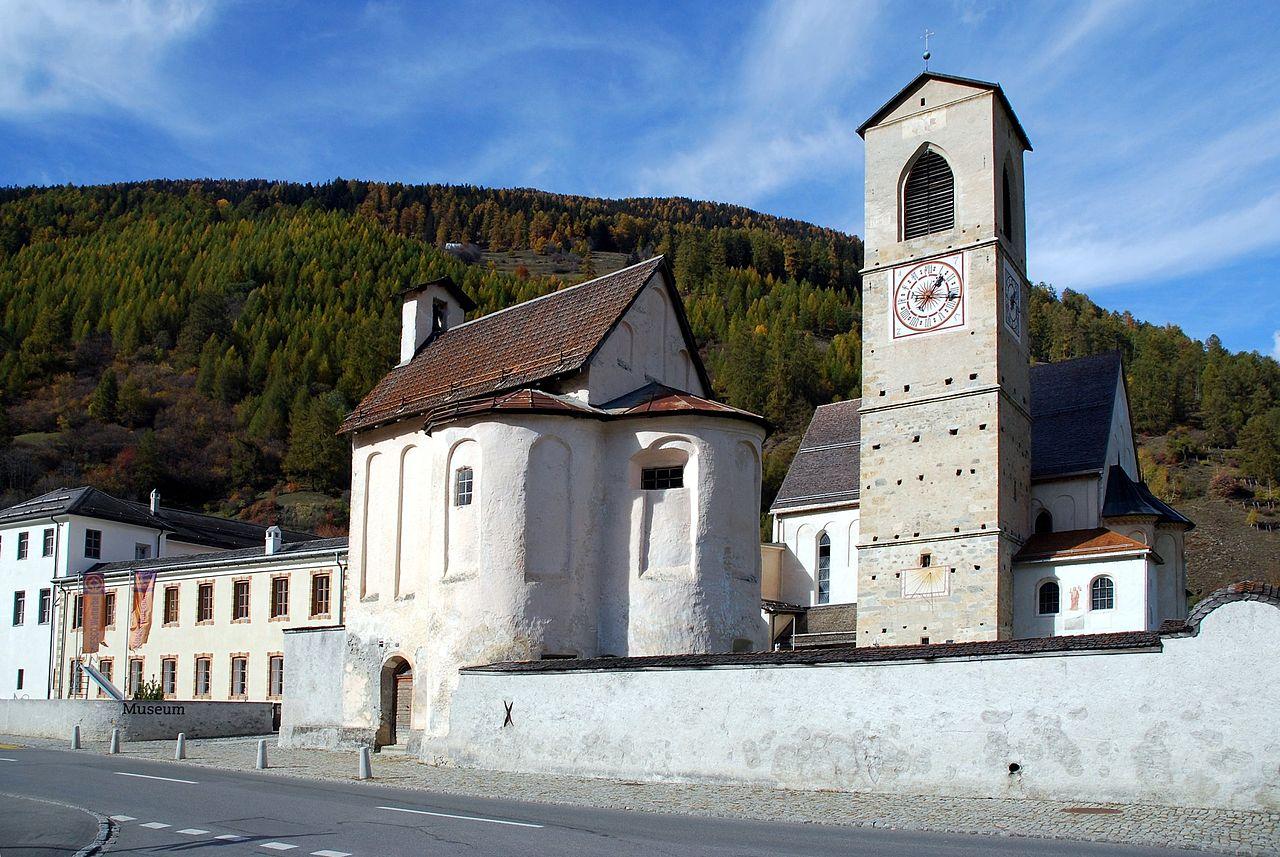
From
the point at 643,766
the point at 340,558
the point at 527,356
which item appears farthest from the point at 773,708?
the point at 340,558

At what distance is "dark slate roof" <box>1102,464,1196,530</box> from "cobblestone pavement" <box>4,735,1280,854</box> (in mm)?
22670

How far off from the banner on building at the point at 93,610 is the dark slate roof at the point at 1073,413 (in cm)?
3742

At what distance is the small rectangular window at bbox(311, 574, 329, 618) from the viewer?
44875 mm

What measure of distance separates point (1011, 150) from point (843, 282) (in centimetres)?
11665

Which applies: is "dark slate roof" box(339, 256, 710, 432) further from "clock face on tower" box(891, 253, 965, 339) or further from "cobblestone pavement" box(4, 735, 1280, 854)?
"cobblestone pavement" box(4, 735, 1280, 854)

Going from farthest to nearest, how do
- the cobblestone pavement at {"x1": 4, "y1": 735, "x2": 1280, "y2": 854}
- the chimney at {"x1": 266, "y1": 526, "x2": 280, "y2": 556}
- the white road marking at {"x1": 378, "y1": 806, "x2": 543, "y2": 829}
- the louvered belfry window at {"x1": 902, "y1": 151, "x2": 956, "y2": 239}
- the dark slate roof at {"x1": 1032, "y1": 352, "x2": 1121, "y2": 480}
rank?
the chimney at {"x1": 266, "y1": 526, "x2": 280, "y2": 556} < the dark slate roof at {"x1": 1032, "y1": 352, "x2": 1121, "y2": 480} < the louvered belfry window at {"x1": 902, "y1": 151, "x2": 956, "y2": 239} < the white road marking at {"x1": 378, "y1": 806, "x2": 543, "y2": 829} < the cobblestone pavement at {"x1": 4, "y1": 735, "x2": 1280, "y2": 854}

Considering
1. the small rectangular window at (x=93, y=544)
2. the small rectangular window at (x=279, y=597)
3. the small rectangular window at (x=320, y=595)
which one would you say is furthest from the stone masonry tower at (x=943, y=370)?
the small rectangular window at (x=93, y=544)

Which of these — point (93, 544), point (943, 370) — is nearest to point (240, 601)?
point (93, 544)

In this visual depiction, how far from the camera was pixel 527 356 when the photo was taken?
29484 mm

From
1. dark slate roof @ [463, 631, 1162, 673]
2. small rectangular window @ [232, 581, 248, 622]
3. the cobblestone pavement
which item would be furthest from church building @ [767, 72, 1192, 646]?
small rectangular window @ [232, 581, 248, 622]

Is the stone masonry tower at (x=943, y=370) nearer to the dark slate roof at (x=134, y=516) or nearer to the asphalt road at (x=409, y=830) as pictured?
the asphalt road at (x=409, y=830)

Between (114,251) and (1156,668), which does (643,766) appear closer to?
(1156,668)

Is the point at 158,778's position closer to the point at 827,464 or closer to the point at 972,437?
the point at 972,437

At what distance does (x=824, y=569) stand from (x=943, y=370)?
1165cm
